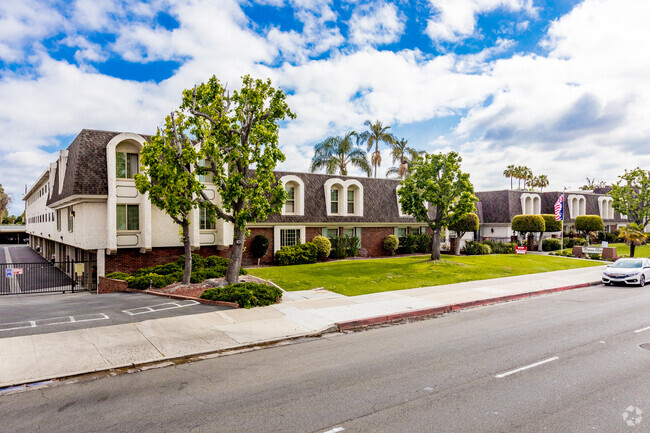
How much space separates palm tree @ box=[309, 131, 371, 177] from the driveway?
31.8 m

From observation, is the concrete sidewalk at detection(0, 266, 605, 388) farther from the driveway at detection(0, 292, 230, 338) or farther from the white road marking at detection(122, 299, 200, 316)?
the white road marking at detection(122, 299, 200, 316)

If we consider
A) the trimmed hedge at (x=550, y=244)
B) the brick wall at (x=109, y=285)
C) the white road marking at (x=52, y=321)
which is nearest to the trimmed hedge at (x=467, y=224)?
the trimmed hedge at (x=550, y=244)

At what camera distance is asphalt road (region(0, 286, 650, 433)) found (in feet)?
20.1

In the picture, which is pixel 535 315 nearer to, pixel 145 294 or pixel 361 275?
pixel 361 275

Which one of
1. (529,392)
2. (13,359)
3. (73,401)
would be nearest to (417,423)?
(529,392)

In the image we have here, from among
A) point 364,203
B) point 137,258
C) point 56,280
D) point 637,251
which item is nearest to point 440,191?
point 364,203

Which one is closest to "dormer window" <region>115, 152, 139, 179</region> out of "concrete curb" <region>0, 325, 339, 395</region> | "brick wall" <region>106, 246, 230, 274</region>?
"brick wall" <region>106, 246, 230, 274</region>

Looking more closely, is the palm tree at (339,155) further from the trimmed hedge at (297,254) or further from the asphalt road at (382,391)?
the asphalt road at (382,391)

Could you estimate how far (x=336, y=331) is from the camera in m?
12.0

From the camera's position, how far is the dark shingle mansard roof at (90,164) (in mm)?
20781

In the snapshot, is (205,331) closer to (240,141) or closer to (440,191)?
(240,141)

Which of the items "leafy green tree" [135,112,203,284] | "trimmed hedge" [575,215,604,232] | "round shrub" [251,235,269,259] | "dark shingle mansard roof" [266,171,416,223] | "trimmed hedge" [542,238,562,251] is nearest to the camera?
"leafy green tree" [135,112,203,284]

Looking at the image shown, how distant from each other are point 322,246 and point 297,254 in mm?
2084

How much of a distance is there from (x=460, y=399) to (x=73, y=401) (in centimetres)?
661
